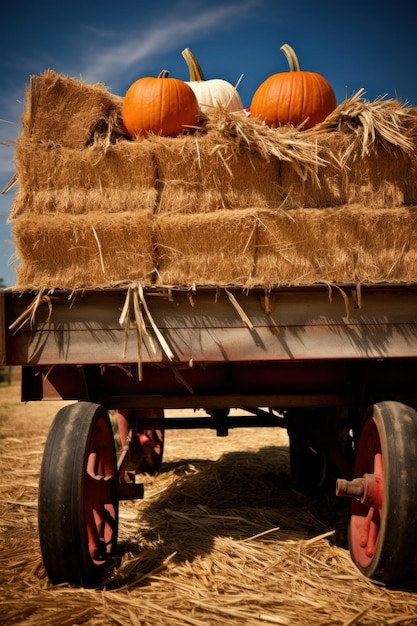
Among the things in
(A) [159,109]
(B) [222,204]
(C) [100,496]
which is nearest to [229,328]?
(B) [222,204]

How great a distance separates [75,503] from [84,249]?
136 cm

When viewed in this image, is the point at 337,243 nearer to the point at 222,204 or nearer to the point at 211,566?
the point at 222,204

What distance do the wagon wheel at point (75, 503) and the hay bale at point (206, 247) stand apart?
905 mm

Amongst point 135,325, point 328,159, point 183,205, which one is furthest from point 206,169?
point 135,325

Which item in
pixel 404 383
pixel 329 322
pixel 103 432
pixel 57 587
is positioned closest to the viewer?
pixel 57 587

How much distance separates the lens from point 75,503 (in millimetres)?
2838

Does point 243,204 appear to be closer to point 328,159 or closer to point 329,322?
point 328,159

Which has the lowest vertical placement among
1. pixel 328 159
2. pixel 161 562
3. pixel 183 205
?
pixel 161 562

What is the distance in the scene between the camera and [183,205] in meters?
3.44

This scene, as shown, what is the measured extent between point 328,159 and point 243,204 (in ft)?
1.80

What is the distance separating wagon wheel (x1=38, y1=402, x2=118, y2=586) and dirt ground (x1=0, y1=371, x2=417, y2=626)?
117 mm

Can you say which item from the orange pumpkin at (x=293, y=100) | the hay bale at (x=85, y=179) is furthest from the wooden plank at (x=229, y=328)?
the orange pumpkin at (x=293, y=100)

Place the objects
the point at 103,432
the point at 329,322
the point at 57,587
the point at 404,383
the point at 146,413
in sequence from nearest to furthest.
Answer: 1. the point at 57,587
2. the point at 329,322
3. the point at 103,432
4. the point at 404,383
5. the point at 146,413

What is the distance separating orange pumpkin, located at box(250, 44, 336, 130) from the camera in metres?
4.12
